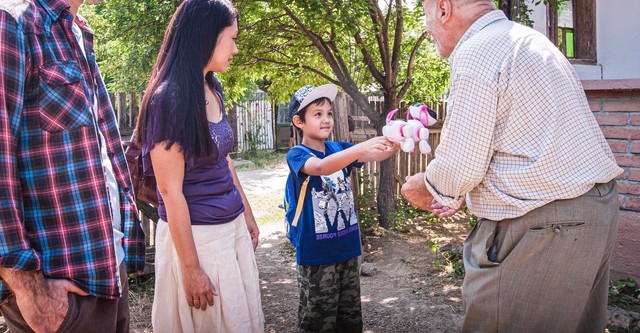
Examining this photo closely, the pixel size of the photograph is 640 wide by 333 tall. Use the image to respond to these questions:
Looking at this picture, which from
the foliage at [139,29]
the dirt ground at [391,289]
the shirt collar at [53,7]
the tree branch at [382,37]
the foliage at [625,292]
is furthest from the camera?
the tree branch at [382,37]

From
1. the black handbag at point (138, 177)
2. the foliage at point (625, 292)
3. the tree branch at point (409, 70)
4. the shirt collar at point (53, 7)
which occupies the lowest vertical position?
the foliage at point (625, 292)

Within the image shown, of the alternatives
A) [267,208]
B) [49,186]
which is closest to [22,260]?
[49,186]

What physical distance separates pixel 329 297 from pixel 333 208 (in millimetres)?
544

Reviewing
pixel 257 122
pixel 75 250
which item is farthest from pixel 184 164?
pixel 257 122

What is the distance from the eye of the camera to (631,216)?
450 cm

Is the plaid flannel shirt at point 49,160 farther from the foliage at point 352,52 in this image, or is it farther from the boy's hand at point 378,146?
the foliage at point 352,52

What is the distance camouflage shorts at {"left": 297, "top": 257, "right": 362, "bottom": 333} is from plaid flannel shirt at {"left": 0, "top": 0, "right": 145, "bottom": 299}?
1.67m

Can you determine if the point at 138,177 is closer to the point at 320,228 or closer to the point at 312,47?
the point at 320,228

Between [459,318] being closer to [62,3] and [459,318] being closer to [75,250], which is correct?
[75,250]

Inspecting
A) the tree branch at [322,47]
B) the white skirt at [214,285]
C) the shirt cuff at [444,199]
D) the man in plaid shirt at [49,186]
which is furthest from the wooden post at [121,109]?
the shirt cuff at [444,199]

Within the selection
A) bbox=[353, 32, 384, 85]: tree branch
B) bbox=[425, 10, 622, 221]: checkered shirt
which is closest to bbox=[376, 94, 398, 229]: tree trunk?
bbox=[353, 32, 384, 85]: tree branch

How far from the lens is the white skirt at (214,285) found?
2.44 metres

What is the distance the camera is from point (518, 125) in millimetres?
2057

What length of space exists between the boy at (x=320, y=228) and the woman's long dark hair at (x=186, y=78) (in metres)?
1.01
